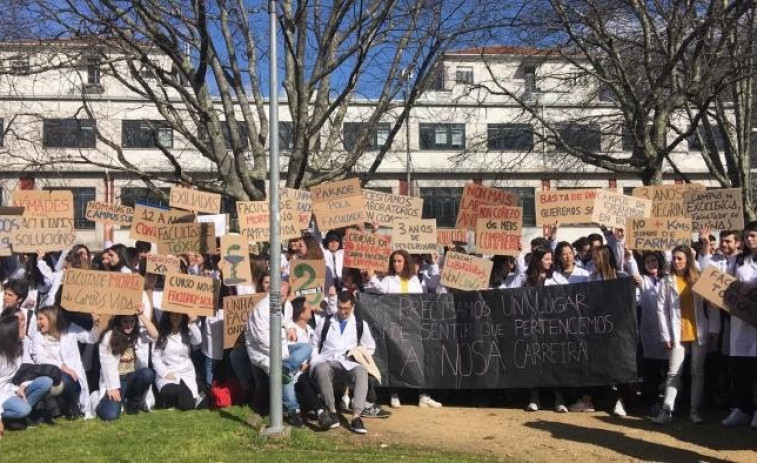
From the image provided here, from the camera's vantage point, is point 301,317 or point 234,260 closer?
point 301,317

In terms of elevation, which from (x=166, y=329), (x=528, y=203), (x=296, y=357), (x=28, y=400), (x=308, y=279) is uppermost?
(x=528, y=203)

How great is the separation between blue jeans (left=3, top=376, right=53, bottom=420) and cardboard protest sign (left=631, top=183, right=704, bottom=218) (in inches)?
289

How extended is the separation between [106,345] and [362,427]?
3094mm

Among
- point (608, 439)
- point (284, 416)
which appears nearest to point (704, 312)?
point (608, 439)

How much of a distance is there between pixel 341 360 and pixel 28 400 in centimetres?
327

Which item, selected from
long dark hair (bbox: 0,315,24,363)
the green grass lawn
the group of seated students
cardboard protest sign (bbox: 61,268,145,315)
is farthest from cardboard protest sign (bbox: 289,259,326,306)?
long dark hair (bbox: 0,315,24,363)

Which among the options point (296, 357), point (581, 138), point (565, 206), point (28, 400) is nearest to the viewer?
point (28, 400)

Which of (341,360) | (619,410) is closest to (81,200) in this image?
(341,360)

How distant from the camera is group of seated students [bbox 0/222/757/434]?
311 inches

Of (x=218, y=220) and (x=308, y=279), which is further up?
(x=218, y=220)

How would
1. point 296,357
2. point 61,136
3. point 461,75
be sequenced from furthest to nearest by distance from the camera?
point 461,75 < point 61,136 < point 296,357

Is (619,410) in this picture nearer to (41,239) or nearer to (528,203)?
(41,239)

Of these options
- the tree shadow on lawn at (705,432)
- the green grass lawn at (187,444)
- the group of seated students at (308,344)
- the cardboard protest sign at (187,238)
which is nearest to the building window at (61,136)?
the group of seated students at (308,344)

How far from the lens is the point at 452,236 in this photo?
12258mm
